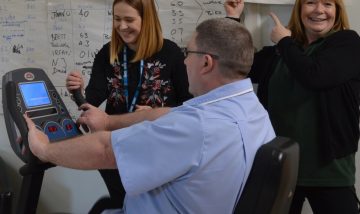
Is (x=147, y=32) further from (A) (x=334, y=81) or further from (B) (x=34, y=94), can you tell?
(A) (x=334, y=81)

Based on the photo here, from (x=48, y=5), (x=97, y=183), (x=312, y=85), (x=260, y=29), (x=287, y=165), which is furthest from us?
(x=97, y=183)

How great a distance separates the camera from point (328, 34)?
1797mm

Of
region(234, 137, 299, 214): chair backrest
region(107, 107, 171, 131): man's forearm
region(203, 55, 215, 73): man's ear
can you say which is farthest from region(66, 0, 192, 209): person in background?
region(234, 137, 299, 214): chair backrest

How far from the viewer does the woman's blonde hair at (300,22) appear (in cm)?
183

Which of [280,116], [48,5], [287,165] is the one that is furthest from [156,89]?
[48,5]

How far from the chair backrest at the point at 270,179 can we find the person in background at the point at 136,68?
0.81 m

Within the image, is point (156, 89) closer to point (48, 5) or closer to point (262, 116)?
point (262, 116)

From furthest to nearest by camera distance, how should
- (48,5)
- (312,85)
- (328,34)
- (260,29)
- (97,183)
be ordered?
1. (97,183)
2. (48,5)
3. (260,29)
4. (328,34)
5. (312,85)

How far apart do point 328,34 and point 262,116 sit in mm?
791

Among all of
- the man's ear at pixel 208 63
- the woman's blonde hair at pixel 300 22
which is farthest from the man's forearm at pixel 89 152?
the woman's blonde hair at pixel 300 22

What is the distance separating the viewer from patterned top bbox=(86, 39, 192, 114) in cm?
187

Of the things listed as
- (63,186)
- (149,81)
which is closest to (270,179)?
(149,81)

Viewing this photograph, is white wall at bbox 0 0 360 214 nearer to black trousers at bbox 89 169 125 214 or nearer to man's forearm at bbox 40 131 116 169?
black trousers at bbox 89 169 125 214

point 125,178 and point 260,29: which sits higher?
point 260,29
